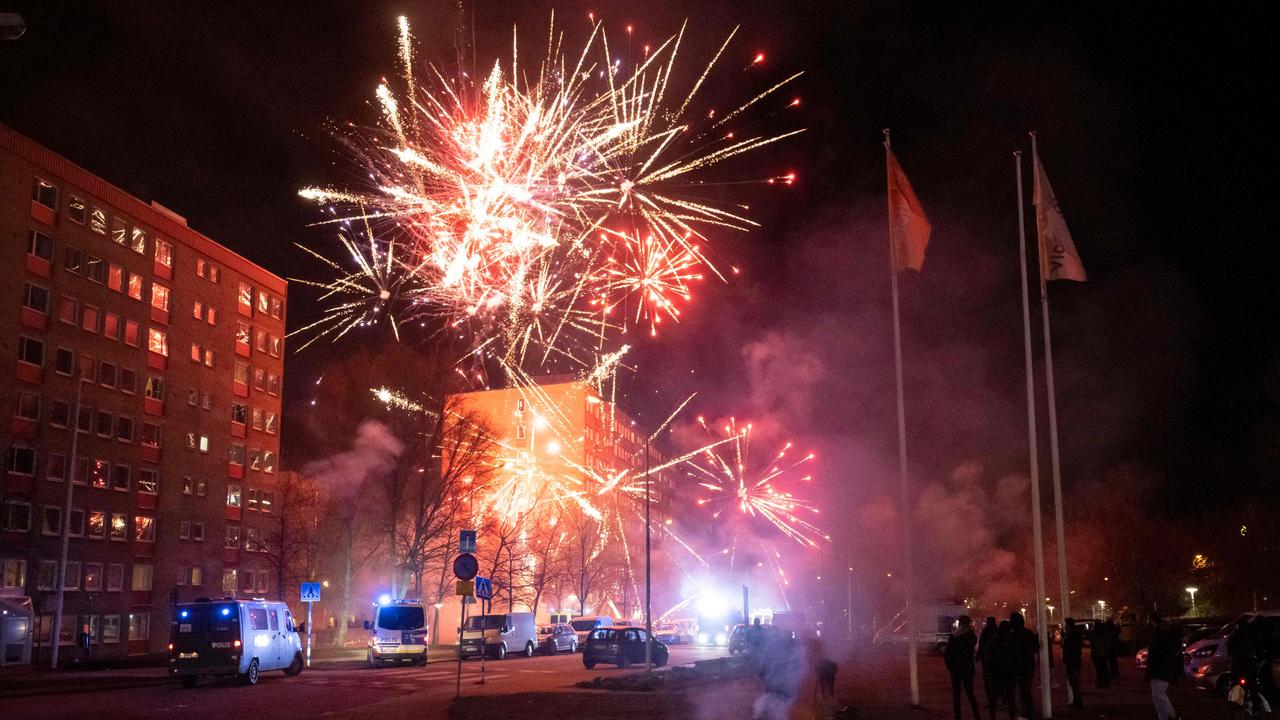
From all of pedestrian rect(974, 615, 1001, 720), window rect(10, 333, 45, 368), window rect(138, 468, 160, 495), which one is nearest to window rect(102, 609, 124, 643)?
window rect(138, 468, 160, 495)

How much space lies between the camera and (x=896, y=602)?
73938mm

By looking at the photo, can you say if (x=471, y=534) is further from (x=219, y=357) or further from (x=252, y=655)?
(x=219, y=357)

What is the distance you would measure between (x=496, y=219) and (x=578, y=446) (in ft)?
239

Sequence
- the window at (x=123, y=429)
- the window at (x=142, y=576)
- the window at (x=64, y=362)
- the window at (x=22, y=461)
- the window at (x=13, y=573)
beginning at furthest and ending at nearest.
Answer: the window at (x=142, y=576), the window at (x=123, y=429), the window at (x=64, y=362), the window at (x=22, y=461), the window at (x=13, y=573)

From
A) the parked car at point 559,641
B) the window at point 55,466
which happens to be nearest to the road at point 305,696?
the parked car at point 559,641

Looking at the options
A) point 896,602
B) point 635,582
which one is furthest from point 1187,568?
point 635,582

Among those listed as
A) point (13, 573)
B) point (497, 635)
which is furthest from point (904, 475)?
point (13, 573)

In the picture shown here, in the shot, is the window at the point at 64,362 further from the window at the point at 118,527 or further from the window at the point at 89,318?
the window at the point at 118,527

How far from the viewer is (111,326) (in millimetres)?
53438

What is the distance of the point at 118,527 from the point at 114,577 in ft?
8.32

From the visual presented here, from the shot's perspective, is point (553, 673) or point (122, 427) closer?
point (553, 673)

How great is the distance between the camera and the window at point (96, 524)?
50.7 metres

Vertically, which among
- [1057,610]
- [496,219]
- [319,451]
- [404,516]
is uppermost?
[496,219]

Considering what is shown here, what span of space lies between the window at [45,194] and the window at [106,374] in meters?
8.24
